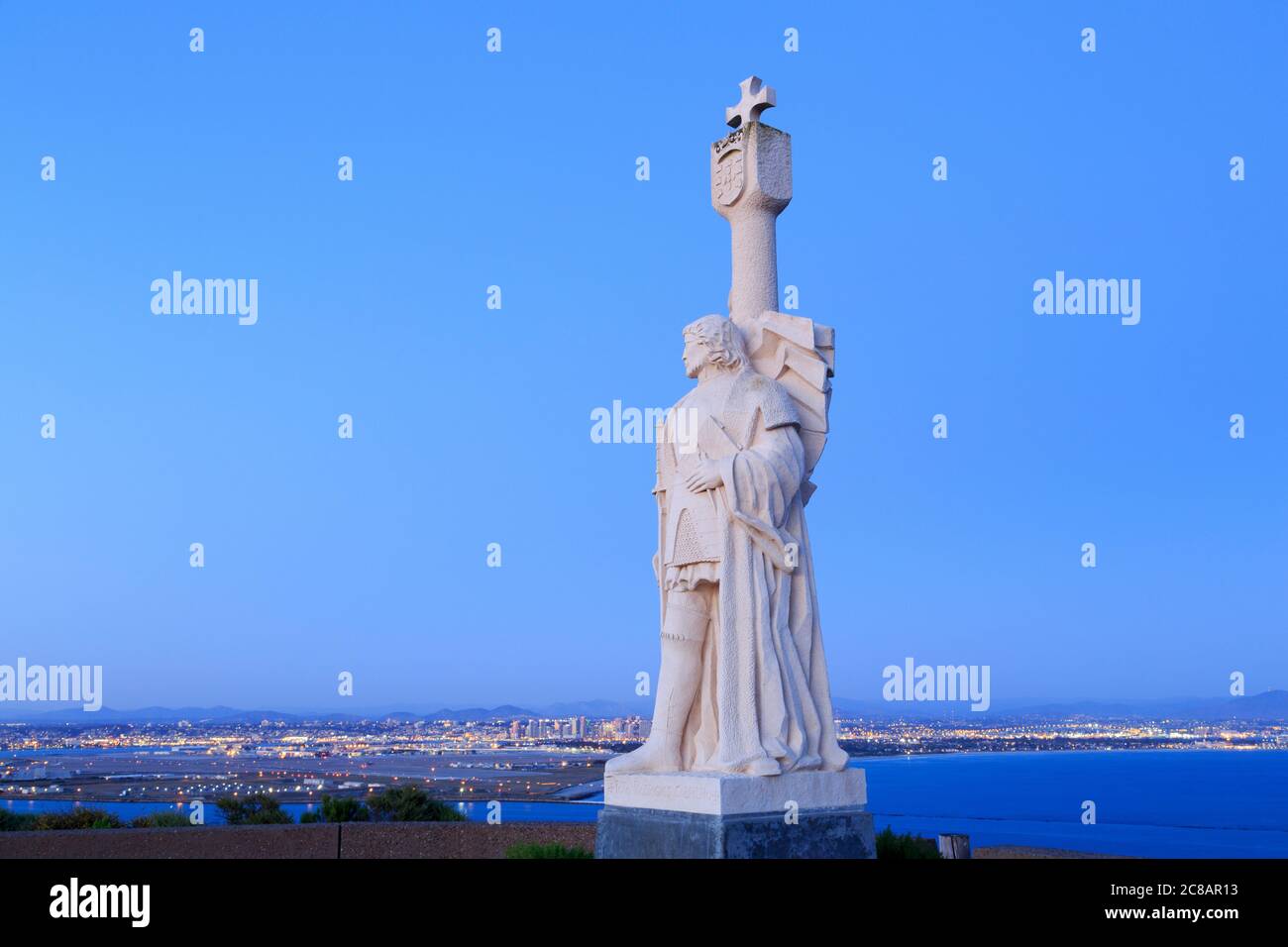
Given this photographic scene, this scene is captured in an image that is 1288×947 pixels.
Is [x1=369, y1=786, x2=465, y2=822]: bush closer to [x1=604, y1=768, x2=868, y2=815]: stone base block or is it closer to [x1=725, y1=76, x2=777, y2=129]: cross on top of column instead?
[x1=604, y1=768, x2=868, y2=815]: stone base block

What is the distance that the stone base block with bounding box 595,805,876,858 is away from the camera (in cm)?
830

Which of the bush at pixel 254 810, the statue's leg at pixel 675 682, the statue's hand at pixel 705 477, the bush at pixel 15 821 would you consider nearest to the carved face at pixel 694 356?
the statue's hand at pixel 705 477

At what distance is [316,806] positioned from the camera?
55.5 ft

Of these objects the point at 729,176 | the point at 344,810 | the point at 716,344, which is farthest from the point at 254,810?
the point at 729,176

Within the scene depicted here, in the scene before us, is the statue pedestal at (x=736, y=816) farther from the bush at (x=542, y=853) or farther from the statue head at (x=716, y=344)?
the statue head at (x=716, y=344)

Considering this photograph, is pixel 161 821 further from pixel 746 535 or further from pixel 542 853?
pixel 746 535

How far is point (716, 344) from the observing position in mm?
9594

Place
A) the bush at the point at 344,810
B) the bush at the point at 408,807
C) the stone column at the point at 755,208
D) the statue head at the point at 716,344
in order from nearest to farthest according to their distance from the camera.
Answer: the statue head at the point at 716,344, the stone column at the point at 755,208, the bush at the point at 344,810, the bush at the point at 408,807

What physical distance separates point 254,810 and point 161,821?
1.94m

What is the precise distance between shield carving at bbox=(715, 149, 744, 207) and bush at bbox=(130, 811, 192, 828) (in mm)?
9802

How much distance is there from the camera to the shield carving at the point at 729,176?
10.1m

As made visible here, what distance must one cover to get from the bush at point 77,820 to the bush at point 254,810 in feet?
5.36
